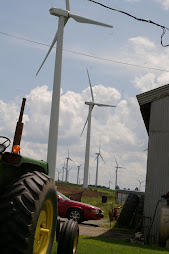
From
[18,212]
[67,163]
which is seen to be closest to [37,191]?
[18,212]

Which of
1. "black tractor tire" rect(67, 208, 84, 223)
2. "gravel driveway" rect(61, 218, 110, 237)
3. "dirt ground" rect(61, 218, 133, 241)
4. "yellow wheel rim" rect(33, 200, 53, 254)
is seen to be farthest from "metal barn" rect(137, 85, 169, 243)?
"yellow wheel rim" rect(33, 200, 53, 254)

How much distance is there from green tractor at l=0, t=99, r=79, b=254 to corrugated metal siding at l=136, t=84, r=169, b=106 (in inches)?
→ 475

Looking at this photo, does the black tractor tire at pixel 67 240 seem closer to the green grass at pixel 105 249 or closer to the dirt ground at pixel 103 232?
the green grass at pixel 105 249

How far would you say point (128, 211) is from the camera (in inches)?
854

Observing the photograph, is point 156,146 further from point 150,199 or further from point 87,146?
point 87,146

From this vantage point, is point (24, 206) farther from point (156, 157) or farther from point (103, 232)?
point (103, 232)

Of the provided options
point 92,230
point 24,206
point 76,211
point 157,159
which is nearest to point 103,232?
point 92,230

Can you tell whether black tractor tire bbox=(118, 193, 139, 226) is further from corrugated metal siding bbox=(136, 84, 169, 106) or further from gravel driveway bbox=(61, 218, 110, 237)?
corrugated metal siding bbox=(136, 84, 169, 106)

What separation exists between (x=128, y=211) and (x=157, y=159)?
558cm

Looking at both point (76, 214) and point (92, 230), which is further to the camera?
point (76, 214)

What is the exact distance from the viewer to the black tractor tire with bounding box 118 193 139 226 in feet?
70.3

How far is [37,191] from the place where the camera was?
470cm

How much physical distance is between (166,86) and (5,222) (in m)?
13.7

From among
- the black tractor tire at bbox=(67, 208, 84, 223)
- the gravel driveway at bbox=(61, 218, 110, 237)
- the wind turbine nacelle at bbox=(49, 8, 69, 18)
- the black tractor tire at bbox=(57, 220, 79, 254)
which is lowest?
the gravel driveway at bbox=(61, 218, 110, 237)
